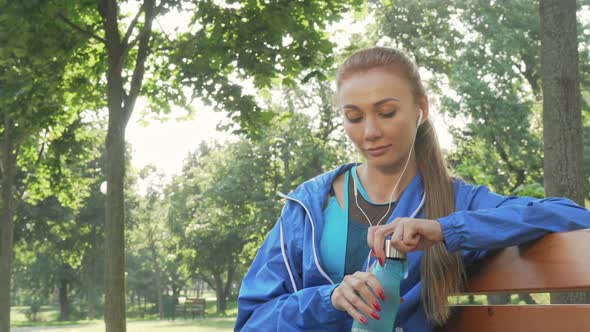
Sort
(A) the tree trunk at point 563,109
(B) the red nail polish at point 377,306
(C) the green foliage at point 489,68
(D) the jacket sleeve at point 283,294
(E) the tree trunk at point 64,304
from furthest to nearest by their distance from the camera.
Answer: (E) the tree trunk at point 64,304
(C) the green foliage at point 489,68
(A) the tree trunk at point 563,109
(D) the jacket sleeve at point 283,294
(B) the red nail polish at point 377,306

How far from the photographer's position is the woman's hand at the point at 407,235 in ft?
6.73

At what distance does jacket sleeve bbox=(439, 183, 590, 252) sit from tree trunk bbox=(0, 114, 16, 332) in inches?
534

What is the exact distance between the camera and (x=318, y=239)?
2529 millimetres

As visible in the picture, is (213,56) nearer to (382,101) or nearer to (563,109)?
(563,109)

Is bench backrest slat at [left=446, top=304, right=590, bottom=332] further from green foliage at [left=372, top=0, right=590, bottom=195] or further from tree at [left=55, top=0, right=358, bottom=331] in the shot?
green foliage at [left=372, top=0, right=590, bottom=195]

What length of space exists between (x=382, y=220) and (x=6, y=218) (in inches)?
549

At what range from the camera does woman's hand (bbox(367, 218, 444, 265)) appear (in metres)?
2.05

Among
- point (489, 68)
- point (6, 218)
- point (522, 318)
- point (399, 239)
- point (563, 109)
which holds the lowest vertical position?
point (522, 318)

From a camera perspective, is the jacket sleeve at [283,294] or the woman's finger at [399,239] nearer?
the woman's finger at [399,239]

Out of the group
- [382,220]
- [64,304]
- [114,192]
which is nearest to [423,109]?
[382,220]

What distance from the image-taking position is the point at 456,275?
229 centimetres

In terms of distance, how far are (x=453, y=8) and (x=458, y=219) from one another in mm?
22827

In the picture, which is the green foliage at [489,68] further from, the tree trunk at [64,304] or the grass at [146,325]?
the tree trunk at [64,304]

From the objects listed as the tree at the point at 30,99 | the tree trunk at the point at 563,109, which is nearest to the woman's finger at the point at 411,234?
the tree trunk at the point at 563,109
